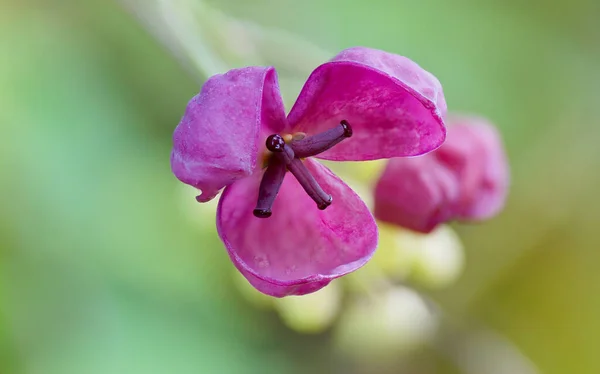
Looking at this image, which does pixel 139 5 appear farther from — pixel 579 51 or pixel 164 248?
pixel 579 51

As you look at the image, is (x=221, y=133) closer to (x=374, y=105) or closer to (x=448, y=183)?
(x=374, y=105)

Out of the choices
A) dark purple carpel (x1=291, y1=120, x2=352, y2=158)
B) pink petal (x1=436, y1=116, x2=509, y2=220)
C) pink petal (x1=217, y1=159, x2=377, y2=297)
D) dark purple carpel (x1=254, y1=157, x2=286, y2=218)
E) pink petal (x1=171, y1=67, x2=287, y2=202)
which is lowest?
pink petal (x1=436, y1=116, x2=509, y2=220)

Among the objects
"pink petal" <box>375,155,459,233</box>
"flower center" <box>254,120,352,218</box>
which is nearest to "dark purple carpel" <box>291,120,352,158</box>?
"flower center" <box>254,120,352,218</box>

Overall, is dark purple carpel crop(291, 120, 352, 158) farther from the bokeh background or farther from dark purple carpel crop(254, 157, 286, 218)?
the bokeh background

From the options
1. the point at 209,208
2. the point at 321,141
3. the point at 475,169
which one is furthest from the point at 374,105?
the point at 209,208

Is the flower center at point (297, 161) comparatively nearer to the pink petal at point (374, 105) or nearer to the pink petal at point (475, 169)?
the pink petal at point (374, 105)

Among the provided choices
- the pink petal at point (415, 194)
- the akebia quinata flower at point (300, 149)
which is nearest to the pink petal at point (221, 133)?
the akebia quinata flower at point (300, 149)

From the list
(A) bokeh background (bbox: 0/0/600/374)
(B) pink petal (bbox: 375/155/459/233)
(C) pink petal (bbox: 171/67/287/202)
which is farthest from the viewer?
(A) bokeh background (bbox: 0/0/600/374)
